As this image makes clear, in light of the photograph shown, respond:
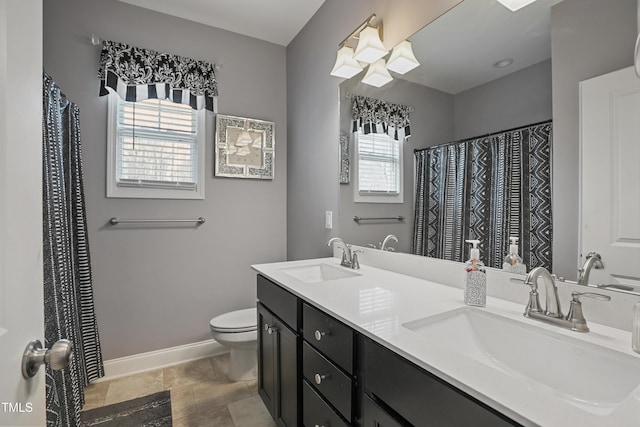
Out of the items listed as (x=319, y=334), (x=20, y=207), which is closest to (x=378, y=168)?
(x=319, y=334)

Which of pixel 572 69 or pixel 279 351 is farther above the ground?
pixel 572 69

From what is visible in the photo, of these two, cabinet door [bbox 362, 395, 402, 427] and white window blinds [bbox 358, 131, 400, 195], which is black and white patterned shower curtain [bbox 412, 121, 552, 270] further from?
cabinet door [bbox 362, 395, 402, 427]

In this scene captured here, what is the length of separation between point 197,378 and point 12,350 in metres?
1.97

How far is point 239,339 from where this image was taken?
2.00 metres

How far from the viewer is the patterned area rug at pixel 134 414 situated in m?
1.72

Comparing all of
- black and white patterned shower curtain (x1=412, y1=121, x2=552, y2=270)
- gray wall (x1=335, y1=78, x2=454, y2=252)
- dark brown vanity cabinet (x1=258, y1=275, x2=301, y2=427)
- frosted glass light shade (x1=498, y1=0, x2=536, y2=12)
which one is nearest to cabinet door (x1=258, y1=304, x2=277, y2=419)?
dark brown vanity cabinet (x1=258, y1=275, x2=301, y2=427)

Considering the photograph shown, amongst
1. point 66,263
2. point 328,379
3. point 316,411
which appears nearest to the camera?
point 328,379

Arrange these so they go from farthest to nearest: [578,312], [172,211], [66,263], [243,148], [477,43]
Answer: [243,148]
[172,211]
[66,263]
[477,43]
[578,312]

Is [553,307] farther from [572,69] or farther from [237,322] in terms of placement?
[237,322]

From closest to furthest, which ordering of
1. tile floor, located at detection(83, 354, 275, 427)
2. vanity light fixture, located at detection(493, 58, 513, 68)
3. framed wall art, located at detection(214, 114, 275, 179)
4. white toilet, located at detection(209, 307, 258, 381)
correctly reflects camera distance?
vanity light fixture, located at detection(493, 58, 513, 68), tile floor, located at detection(83, 354, 275, 427), white toilet, located at detection(209, 307, 258, 381), framed wall art, located at detection(214, 114, 275, 179)

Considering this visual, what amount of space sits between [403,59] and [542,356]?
138 cm

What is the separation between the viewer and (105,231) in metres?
2.19

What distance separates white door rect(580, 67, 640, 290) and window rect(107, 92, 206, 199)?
234 centimetres

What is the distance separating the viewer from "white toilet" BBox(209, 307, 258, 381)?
2.01 meters
